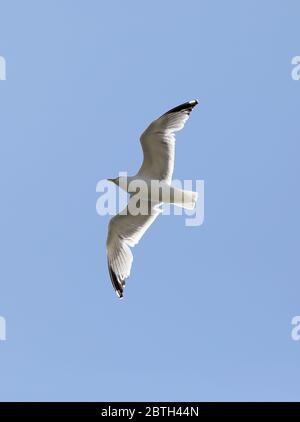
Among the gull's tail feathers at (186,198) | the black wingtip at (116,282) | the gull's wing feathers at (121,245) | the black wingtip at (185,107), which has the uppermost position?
the black wingtip at (185,107)

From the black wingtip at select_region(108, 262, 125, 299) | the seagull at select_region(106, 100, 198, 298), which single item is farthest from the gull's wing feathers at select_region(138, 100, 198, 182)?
the black wingtip at select_region(108, 262, 125, 299)

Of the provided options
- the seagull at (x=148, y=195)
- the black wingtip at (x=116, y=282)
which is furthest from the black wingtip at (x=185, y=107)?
the black wingtip at (x=116, y=282)

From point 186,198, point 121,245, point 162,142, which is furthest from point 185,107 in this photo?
point 121,245

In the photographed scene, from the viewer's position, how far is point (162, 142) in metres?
14.9

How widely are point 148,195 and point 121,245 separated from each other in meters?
0.95

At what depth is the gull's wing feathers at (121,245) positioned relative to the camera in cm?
1542

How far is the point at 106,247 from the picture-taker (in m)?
15.5

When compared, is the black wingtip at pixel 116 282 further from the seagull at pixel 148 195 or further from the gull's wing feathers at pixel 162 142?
the gull's wing feathers at pixel 162 142

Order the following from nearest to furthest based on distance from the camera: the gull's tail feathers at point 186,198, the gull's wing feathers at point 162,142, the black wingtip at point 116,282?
the gull's tail feathers at point 186,198 → the gull's wing feathers at point 162,142 → the black wingtip at point 116,282

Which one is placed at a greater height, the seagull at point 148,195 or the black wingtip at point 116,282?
the seagull at point 148,195

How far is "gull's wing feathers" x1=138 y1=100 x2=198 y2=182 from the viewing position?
586 inches

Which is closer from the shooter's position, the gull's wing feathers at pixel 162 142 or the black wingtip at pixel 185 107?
the gull's wing feathers at pixel 162 142

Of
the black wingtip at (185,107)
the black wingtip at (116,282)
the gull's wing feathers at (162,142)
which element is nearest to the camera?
the gull's wing feathers at (162,142)
